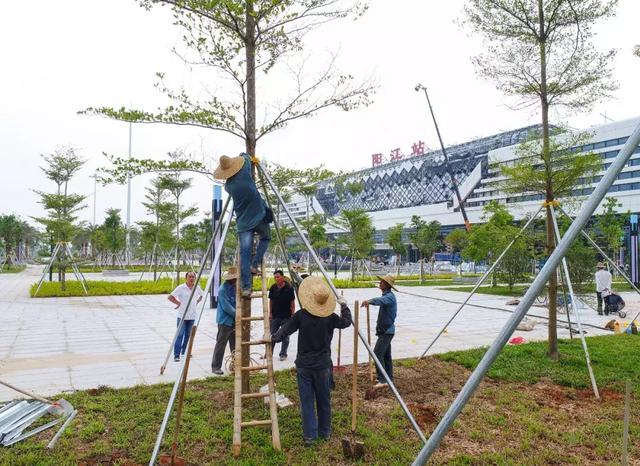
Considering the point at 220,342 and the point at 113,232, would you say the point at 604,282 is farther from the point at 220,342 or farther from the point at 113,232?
the point at 113,232

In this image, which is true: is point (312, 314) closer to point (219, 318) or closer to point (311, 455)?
point (311, 455)

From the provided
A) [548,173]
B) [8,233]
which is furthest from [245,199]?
[8,233]

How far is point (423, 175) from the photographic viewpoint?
6500 centimetres

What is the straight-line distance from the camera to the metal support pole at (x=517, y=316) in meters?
2.17

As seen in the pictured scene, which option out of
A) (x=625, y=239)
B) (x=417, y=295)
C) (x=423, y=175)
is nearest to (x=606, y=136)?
(x=625, y=239)

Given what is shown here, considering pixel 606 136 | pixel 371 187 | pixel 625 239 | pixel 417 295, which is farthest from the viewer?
pixel 371 187

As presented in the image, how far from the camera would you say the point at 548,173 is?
25.1 ft

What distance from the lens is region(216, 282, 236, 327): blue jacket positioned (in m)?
6.76

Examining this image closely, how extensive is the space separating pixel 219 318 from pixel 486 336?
6691 mm

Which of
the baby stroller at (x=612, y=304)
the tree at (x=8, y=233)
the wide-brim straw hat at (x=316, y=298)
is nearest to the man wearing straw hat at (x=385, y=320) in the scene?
the wide-brim straw hat at (x=316, y=298)

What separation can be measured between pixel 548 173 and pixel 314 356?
5484mm

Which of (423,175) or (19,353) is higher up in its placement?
(423,175)

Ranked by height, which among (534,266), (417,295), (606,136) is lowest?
(417,295)

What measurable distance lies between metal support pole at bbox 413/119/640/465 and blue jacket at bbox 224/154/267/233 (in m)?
3.47
